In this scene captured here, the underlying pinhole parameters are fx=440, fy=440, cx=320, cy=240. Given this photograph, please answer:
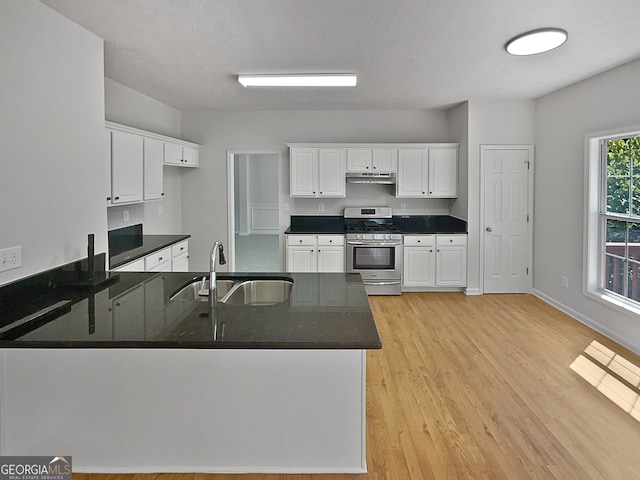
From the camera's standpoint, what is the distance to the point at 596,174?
14.4ft

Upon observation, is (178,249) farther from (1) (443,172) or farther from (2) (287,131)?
(1) (443,172)

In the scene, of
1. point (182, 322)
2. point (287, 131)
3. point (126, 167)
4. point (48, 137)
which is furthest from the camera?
point (287, 131)

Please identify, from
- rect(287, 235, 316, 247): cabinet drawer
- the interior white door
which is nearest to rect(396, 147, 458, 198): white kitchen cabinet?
the interior white door

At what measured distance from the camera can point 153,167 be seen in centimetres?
457

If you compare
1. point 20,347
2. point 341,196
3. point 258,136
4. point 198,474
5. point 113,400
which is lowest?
point 198,474

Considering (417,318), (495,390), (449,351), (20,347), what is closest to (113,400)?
(20,347)

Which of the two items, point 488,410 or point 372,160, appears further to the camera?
point 372,160

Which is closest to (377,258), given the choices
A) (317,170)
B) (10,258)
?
(317,170)

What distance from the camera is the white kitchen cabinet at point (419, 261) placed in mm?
5832

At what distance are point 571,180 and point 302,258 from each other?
3.28 metres

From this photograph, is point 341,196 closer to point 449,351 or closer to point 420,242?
point 420,242

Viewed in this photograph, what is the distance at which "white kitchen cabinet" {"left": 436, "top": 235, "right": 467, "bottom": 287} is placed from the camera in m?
5.80

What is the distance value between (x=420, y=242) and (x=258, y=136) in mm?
2735

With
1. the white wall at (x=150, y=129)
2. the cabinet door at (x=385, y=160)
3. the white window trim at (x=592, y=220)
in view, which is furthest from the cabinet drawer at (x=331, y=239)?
the white window trim at (x=592, y=220)
